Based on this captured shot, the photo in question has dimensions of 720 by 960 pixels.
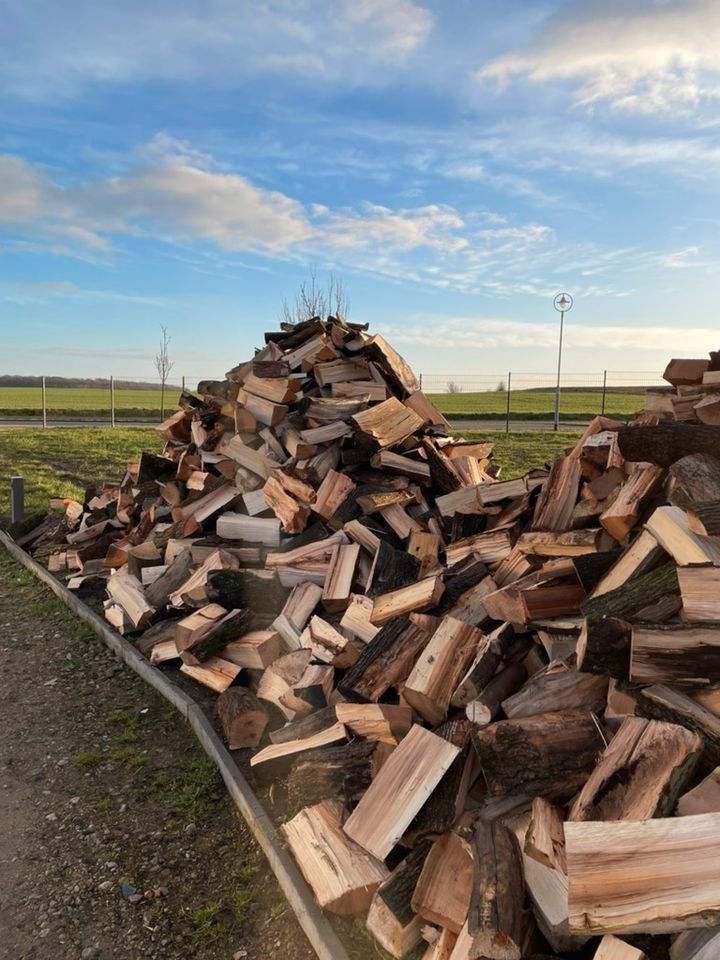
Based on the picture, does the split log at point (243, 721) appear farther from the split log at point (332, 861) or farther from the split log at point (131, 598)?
the split log at point (131, 598)

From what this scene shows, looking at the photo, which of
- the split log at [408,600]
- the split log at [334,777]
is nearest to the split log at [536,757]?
the split log at [334,777]

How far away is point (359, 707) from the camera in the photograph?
3.52 meters

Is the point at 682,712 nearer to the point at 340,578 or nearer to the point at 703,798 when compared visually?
the point at 703,798

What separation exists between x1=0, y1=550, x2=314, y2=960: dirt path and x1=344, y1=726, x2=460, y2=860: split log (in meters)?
0.43

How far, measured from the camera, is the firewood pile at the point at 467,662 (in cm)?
238

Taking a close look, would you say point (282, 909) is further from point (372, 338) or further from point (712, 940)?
point (372, 338)

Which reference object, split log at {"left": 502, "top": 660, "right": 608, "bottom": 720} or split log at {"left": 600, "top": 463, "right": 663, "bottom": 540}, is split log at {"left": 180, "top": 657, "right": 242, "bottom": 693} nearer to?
split log at {"left": 502, "top": 660, "right": 608, "bottom": 720}

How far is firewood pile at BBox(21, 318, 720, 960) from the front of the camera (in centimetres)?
238

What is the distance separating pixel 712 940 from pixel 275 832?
6.07 feet

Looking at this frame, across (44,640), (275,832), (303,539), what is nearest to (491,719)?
Answer: (275,832)

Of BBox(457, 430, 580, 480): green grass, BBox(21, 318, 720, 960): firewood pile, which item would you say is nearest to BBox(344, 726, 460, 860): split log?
BBox(21, 318, 720, 960): firewood pile

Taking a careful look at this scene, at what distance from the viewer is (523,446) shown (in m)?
17.1

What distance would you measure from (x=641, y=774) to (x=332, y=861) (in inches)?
49.6

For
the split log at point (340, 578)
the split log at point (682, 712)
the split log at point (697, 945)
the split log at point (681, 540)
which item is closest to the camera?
the split log at point (697, 945)
